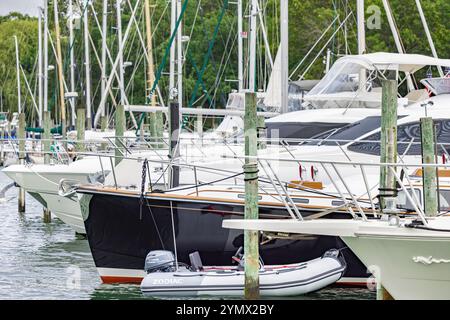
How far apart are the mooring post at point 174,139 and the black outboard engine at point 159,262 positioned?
2.00 m

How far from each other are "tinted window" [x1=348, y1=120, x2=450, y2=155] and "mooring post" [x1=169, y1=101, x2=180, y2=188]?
313 centimetres

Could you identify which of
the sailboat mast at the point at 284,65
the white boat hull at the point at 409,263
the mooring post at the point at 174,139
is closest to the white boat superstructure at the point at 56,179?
the sailboat mast at the point at 284,65

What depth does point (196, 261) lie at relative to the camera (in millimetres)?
18828

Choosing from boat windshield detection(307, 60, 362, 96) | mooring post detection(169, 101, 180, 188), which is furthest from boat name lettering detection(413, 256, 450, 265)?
boat windshield detection(307, 60, 362, 96)

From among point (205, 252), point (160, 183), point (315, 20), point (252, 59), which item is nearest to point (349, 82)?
point (252, 59)

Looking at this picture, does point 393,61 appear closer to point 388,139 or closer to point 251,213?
point 388,139

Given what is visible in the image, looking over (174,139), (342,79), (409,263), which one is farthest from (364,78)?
(409,263)

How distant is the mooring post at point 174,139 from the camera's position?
808 inches

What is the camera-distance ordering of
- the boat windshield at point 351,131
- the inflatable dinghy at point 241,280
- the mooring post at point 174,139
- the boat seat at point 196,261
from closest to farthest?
the inflatable dinghy at point 241,280, the boat seat at point 196,261, the mooring post at point 174,139, the boat windshield at point 351,131

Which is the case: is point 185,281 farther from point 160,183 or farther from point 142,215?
point 160,183

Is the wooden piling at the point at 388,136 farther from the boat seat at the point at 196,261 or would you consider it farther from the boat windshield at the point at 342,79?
the boat windshield at the point at 342,79

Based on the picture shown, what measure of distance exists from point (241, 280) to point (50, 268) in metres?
5.50

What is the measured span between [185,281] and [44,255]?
6.95 meters
